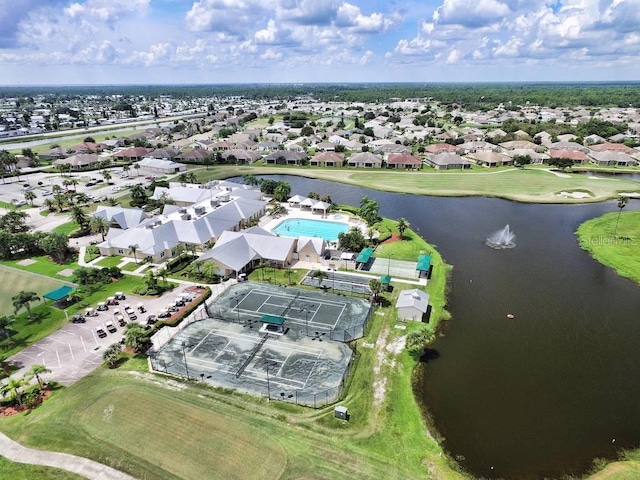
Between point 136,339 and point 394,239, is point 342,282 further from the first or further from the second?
point 136,339

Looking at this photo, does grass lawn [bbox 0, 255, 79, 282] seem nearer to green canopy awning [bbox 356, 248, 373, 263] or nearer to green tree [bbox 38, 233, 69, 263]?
green tree [bbox 38, 233, 69, 263]

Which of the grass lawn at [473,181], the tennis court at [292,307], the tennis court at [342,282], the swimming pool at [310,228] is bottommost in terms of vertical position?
the grass lawn at [473,181]

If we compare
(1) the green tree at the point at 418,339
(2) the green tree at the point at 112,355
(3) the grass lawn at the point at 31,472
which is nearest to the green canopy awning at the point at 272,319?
(1) the green tree at the point at 418,339

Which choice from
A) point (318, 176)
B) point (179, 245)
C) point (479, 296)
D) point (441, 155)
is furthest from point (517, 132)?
point (179, 245)

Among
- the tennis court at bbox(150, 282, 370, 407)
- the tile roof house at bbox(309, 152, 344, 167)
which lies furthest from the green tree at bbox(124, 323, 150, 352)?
the tile roof house at bbox(309, 152, 344, 167)

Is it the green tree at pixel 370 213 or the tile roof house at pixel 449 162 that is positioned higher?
the green tree at pixel 370 213

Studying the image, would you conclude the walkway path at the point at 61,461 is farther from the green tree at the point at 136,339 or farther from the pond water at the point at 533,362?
the pond water at the point at 533,362
